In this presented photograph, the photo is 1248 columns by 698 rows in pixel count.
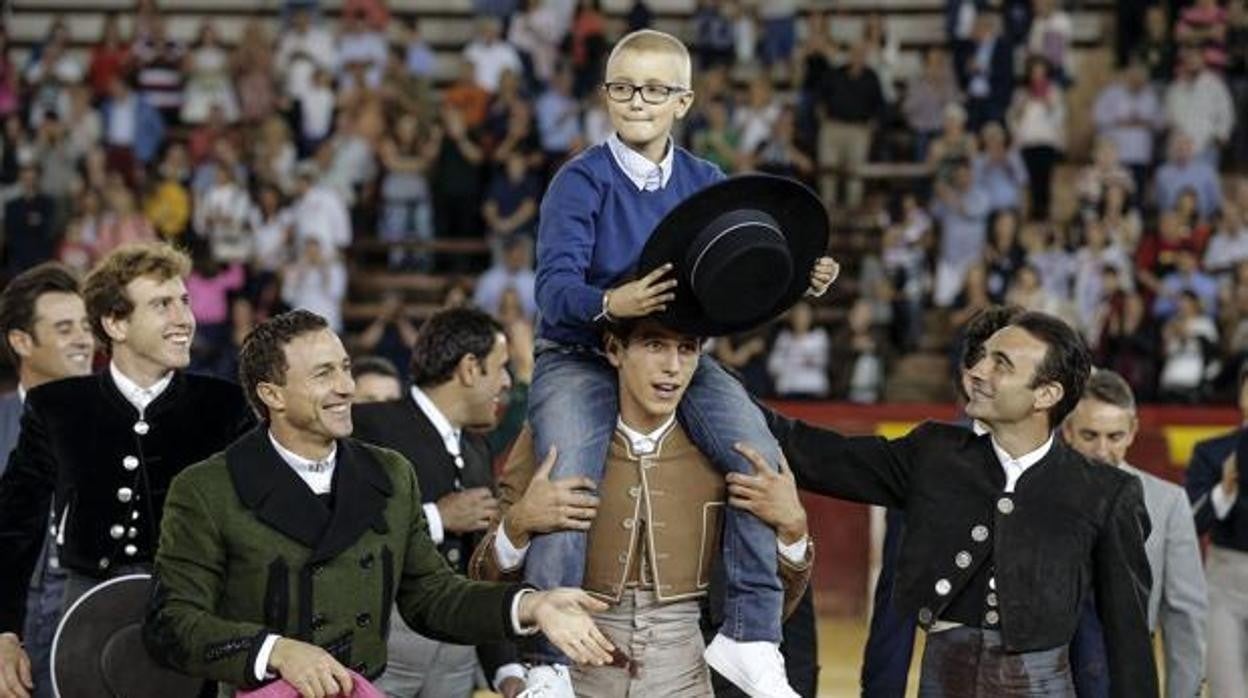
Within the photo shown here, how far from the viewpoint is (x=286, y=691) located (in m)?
4.83

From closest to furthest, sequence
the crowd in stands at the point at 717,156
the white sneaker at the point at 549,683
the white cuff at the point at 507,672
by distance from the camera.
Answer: the white sneaker at the point at 549,683, the white cuff at the point at 507,672, the crowd in stands at the point at 717,156

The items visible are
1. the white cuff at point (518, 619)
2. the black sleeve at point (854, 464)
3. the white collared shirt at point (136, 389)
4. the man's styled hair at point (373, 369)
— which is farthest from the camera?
the man's styled hair at point (373, 369)

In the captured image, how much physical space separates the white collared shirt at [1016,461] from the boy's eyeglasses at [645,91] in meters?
1.16

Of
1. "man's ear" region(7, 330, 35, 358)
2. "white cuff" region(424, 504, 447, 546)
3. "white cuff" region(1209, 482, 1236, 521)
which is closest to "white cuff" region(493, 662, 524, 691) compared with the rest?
"white cuff" region(424, 504, 447, 546)

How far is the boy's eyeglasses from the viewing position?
17.1 feet

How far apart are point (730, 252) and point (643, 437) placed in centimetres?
53

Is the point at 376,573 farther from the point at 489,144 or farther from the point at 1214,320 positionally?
the point at 489,144

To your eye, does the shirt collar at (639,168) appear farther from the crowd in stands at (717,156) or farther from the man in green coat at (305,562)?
the crowd in stands at (717,156)

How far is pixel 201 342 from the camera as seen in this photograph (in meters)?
15.8

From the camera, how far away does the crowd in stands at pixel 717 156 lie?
15.4 meters

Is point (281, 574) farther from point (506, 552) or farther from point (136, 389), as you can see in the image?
point (136, 389)

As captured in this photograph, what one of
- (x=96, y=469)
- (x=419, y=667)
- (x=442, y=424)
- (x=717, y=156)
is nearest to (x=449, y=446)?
(x=442, y=424)

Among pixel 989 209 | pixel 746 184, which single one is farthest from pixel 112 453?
pixel 989 209

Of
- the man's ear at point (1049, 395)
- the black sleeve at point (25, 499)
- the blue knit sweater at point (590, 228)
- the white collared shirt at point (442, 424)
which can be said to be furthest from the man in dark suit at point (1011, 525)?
the black sleeve at point (25, 499)
